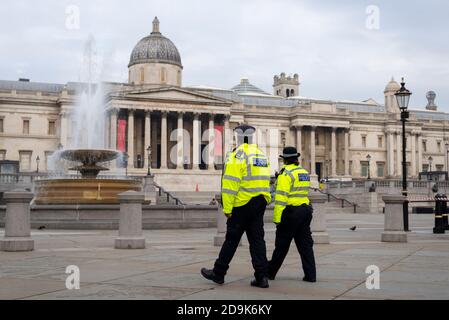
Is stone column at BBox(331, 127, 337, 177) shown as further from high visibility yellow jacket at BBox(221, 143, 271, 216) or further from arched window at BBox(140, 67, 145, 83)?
high visibility yellow jacket at BBox(221, 143, 271, 216)

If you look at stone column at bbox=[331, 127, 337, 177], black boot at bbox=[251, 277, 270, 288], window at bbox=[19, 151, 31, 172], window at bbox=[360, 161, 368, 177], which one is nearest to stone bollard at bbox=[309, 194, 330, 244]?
black boot at bbox=[251, 277, 270, 288]

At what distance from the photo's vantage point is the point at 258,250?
29.1 ft

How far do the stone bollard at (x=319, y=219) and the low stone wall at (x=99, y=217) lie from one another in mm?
9106

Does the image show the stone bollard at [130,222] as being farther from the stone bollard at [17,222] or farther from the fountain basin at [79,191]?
the fountain basin at [79,191]

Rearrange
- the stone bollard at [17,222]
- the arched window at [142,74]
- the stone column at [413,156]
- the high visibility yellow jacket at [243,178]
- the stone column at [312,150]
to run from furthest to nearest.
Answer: the stone column at [413,156] → the stone column at [312,150] → the arched window at [142,74] → the stone bollard at [17,222] → the high visibility yellow jacket at [243,178]

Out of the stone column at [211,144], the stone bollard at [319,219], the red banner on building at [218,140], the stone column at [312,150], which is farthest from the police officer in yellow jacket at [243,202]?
the stone column at [312,150]

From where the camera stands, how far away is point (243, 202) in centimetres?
887

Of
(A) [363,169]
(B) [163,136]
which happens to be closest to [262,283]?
(B) [163,136]

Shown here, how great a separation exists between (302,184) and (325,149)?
87.3 metres

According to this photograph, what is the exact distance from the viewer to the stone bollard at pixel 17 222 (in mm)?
14875

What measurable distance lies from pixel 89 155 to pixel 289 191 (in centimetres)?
2335

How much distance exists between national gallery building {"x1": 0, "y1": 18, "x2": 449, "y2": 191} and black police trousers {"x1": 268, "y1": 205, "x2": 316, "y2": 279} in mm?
64921

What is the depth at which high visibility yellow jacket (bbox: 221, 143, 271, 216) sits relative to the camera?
878cm
